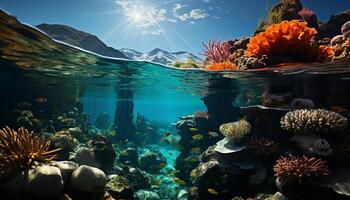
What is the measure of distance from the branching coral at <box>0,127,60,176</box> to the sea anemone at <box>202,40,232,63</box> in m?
9.77

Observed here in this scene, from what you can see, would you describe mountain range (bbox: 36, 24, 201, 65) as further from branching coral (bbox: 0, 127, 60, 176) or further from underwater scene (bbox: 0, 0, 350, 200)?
branching coral (bbox: 0, 127, 60, 176)

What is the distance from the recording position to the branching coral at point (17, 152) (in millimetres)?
5410

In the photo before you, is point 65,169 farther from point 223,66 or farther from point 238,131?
point 223,66

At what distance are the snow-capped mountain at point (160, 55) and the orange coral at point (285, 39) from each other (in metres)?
13.2

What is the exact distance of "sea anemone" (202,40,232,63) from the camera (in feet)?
41.7

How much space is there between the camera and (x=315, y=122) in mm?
8305

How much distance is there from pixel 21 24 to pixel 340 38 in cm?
1377

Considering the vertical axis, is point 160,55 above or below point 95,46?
below

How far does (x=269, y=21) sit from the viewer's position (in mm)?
13516

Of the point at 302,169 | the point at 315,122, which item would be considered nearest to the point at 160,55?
the point at 315,122

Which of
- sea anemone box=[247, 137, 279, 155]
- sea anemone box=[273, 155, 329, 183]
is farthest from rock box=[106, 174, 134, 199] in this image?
sea anemone box=[273, 155, 329, 183]

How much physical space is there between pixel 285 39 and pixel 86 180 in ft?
27.9

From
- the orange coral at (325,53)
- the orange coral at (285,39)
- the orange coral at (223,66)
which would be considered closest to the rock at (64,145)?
the orange coral at (223,66)

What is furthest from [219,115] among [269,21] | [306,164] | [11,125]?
[11,125]
